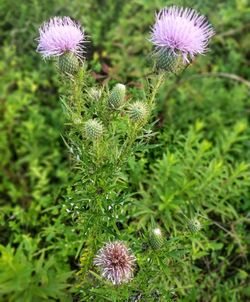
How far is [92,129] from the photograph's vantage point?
1.85m

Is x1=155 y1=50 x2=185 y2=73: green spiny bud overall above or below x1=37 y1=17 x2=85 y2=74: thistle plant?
above

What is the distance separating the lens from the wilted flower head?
6.09 feet

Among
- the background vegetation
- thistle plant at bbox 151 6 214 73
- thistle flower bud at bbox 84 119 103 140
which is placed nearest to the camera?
thistle flower bud at bbox 84 119 103 140

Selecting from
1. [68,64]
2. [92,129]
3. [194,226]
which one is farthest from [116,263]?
[68,64]

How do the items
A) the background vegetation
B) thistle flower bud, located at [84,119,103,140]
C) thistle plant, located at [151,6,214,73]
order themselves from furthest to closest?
the background vegetation
thistle plant, located at [151,6,214,73]
thistle flower bud, located at [84,119,103,140]

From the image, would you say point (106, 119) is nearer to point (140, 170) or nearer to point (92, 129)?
point (92, 129)

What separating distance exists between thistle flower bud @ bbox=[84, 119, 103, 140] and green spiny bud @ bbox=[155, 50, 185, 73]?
0.38 meters

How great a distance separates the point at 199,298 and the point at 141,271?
0.80 meters

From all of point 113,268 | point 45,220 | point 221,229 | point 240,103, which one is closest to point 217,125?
point 240,103

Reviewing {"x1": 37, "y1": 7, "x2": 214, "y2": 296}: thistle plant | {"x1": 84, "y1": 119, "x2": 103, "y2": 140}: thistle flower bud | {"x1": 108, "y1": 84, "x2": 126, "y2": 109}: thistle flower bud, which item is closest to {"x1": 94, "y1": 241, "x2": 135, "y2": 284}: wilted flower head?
{"x1": 37, "y1": 7, "x2": 214, "y2": 296}: thistle plant

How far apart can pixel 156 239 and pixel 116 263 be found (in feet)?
0.64

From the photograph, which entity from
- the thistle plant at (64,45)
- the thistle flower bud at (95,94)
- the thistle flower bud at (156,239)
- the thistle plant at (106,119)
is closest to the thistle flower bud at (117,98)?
the thistle plant at (106,119)

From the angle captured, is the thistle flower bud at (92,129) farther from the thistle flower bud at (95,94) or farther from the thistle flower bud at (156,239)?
the thistle flower bud at (156,239)

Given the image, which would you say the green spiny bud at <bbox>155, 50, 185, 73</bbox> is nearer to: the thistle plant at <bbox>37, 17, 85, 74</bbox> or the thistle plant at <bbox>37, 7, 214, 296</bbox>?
the thistle plant at <bbox>37, 7, 214, 296</bbox>
